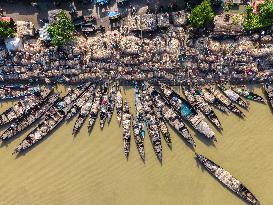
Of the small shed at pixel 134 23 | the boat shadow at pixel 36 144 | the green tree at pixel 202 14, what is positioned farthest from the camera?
the boat shadow at pixel 36 144

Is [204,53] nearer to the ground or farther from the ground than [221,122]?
farther from the ground

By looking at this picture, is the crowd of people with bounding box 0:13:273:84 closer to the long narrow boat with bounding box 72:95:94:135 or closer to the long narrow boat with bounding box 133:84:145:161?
the long narrow boat with bounding box 133:84:145:161

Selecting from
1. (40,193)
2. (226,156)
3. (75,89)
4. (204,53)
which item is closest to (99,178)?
(40,193)

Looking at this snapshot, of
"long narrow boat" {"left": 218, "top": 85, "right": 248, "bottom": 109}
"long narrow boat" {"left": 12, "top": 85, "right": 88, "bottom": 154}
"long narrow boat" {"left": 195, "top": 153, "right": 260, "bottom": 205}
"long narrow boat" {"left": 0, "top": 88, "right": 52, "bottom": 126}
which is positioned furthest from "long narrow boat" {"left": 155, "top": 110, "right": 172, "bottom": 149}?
"long narrow boat" {"left": 0, "top": 88, "right": 52, "bottom": 126}

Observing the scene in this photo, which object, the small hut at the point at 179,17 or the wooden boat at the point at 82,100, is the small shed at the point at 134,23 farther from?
Result: the wooden boat at the point at 82,100

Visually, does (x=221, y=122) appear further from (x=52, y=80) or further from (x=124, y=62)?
(x=52, y=80)

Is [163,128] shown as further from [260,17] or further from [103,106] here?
[260,17]

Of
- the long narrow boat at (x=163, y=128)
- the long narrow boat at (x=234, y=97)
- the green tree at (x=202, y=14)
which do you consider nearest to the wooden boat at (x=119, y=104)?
the long narrow boat at (x=163, y=128)

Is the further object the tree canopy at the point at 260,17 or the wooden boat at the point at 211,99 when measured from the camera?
the wooden boat at the point at 211,99
